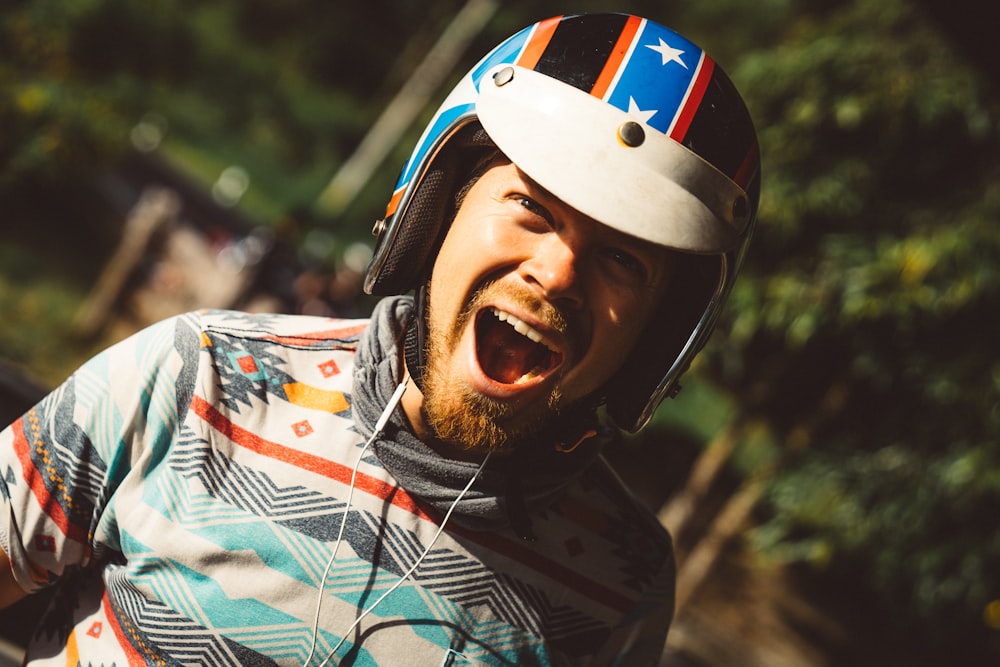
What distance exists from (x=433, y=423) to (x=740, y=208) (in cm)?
84

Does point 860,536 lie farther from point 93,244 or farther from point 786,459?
point 93,244

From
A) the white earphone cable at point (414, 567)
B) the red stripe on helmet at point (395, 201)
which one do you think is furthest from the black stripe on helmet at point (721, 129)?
the white earphone cable at point (414, 567)

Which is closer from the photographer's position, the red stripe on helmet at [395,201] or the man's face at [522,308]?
the man's face at [522,308]

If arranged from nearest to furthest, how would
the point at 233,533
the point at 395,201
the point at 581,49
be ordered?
the point at 233,533 < the point at 581,49 < the point at 395,201

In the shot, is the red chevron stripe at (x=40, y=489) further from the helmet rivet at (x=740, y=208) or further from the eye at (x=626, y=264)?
the helmet rivet at (x=740, y=208)

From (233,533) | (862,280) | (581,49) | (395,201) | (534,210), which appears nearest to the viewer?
(233,533)

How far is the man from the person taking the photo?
152cm

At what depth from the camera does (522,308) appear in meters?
1.55

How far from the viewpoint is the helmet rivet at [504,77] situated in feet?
5.59

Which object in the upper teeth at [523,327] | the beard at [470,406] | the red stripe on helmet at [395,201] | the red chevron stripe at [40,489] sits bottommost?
the red chevron stripe at [40,489]

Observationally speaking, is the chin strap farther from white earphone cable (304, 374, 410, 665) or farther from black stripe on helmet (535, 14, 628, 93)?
black stripe on helmet (535, 14, 628, 93)

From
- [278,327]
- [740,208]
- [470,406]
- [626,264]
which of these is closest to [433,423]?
[470,406]

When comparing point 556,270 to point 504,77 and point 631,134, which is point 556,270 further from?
point 504,77

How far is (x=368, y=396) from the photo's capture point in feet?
5.43
